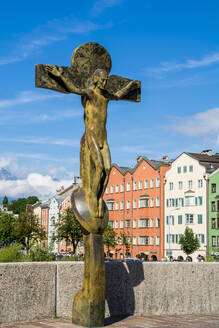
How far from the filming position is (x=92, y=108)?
8719 mm

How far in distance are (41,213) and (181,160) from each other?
170ft

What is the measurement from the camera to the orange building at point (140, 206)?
262ft

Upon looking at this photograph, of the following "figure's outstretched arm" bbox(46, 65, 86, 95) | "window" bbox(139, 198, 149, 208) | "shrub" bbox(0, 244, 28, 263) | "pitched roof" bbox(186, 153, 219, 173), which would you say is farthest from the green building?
"figure's outstretched arm" bbox(46, 65, 86, 95)

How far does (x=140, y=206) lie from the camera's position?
8431cm

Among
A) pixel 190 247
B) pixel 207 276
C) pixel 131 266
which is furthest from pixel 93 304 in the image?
pixel 190 247

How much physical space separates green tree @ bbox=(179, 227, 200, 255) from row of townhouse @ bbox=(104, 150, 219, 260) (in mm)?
1216

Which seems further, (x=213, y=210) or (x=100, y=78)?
(x=213, y=210)

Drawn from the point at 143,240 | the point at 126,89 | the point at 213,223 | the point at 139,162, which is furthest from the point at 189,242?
the point at 126,89

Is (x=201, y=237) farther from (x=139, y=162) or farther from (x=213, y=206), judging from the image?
(x=139, y=162)

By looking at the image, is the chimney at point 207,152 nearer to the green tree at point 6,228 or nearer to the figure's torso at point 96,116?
the green tree at point 6,228

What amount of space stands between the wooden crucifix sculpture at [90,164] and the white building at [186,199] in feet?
207

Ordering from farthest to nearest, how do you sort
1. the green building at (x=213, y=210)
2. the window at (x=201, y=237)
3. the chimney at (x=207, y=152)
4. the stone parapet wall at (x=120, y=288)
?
the chimney at (x=207, y=152) → the window at (x=201, y=237) → the green building at (x=213, y=210) → the stone parapet wall at (x=120, y=288)

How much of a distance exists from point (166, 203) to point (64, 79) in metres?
71.9

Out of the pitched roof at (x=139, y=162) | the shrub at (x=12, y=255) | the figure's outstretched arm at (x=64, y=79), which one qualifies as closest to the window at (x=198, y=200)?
the pitched roof at (x=139, y=162)
